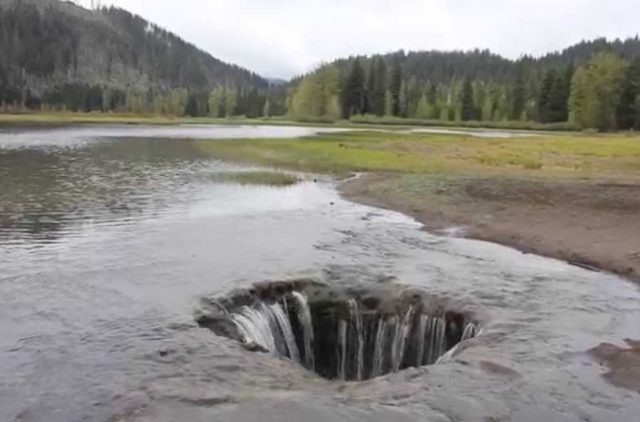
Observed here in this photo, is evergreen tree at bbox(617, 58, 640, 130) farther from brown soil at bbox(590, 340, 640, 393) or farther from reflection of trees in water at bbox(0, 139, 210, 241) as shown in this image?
brown soil at bbox(590, 340, 640, 393)

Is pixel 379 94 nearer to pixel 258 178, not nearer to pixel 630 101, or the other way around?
pixel 630 101

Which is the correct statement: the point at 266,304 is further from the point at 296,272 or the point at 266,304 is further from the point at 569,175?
the point at 569,175

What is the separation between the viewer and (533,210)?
3184 cm

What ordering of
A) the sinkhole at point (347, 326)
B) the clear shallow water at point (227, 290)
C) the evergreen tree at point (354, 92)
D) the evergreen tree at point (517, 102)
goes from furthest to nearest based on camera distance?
the evergreen tree at point (354, 92) < the evergreen tree at point (517, 102) < the sinkhole at point (347, 326) < the clear shallow water at point (227, 290)

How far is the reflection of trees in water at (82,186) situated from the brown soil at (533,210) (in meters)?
12.8

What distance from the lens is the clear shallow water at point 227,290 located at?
35.6 feet

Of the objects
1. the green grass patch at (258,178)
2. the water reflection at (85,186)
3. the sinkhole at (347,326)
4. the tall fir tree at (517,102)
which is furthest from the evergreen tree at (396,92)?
the sinkhole at (347,326)

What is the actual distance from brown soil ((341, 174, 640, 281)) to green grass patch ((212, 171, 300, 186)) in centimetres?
435

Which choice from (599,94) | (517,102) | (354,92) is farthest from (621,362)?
(354,92)

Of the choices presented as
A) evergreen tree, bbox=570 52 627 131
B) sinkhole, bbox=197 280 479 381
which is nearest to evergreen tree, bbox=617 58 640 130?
evergreen tree, bbox=570 52 627 131

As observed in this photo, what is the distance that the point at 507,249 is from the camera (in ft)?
82.2

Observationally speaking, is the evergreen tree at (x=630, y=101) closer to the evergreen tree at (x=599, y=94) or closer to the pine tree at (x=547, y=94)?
the evergreen tree at (x=599, y=94)

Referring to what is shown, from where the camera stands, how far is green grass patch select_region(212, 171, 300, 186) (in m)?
42.9

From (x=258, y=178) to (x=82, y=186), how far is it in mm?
12028
